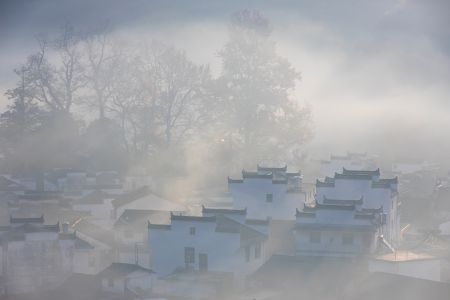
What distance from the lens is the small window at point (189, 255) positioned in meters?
22.3

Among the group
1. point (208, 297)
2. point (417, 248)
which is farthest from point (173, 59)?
point (208, 297)

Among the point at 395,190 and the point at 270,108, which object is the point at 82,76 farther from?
the point at 395,190

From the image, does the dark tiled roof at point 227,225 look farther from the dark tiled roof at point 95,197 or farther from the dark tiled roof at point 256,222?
the dark tiled roof at point 95,197

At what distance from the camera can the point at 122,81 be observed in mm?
36438

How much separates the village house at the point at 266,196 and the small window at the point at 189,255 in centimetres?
437

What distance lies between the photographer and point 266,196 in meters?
26.4

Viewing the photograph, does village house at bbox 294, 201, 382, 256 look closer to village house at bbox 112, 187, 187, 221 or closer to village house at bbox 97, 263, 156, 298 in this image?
village house at bbox 97, 263, 156, 298

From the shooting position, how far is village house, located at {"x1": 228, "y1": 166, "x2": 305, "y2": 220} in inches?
1032

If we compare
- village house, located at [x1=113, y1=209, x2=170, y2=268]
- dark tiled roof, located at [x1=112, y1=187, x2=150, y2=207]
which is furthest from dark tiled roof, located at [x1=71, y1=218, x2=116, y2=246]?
dark tiled roof, located at [x1=112, y1=187, x2=150, y2=207]

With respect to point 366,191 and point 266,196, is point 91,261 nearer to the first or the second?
point 266,196

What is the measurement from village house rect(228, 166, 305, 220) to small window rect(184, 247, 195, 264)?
437 centimetres

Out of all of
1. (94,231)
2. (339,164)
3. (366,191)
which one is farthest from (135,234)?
(339,164)

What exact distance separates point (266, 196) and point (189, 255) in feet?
16.1

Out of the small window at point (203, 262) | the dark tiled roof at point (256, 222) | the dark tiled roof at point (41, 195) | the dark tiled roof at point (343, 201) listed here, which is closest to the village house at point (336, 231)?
the dark tiled roof at point (343, 201)
